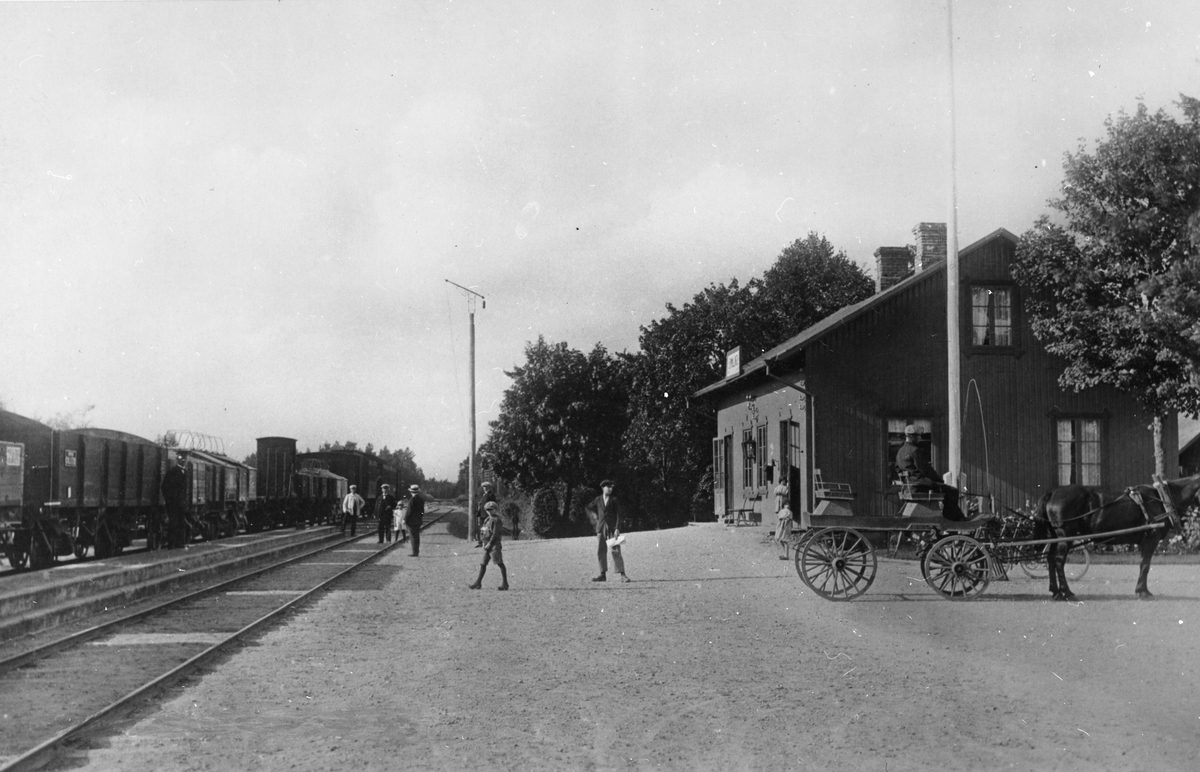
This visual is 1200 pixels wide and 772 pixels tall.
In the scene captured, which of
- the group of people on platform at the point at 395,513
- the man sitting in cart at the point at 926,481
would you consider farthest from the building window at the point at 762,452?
the man sitting in cart at the point at 926,481

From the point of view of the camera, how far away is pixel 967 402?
78.2 ft

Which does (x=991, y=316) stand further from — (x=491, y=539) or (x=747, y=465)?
(x=491, y=539)

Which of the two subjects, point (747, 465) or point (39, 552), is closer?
point (39, 552)

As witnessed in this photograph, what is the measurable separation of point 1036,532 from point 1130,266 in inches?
396

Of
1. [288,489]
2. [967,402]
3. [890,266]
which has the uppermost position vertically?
[890,266]

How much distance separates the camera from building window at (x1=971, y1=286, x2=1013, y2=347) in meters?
24.2

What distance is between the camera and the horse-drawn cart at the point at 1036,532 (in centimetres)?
1352

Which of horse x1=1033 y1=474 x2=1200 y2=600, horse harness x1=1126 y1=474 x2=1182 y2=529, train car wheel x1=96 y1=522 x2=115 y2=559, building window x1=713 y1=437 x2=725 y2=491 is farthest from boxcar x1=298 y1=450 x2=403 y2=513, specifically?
horse harness x1=1126 y1=474 x2=1182 y2=529

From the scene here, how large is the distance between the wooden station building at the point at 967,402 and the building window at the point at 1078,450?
0.02m

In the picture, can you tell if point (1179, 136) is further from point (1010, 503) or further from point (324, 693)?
point (324, 693)

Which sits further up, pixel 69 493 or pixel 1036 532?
pixel 69 493

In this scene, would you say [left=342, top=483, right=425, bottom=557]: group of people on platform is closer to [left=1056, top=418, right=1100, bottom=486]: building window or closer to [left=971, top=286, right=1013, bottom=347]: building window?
[left=971, top=286, right=1013, bottom=347]: building window

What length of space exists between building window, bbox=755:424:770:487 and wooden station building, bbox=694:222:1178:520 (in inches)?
116

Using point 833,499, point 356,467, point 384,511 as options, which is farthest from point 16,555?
point 356,467
